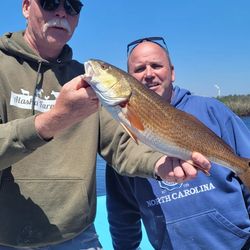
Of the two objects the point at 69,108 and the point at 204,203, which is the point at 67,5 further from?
the point at 204,203

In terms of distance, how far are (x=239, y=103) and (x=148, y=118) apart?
265 feet

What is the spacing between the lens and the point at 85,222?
3.71m

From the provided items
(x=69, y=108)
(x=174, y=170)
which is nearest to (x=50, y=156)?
(x=69, y=108)

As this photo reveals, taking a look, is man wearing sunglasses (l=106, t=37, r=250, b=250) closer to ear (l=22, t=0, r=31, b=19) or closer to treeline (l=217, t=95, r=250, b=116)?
ear (l=22, t=0, r=31, b=19)

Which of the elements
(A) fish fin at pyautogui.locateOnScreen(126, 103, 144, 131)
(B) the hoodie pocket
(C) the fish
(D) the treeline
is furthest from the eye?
(D) the treeline

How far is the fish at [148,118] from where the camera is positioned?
302 cm

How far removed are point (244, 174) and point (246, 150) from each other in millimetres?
833

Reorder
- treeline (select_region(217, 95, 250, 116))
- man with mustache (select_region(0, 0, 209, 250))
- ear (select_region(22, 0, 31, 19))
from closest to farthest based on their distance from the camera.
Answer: man with mustache (select_region(0, 0, 209, 250))
ear (select_region(22, 0, 31, 19))
treeline (select_region(217, 95, 250, 116))

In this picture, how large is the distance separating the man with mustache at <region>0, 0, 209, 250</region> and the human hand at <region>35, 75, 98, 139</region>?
0.23 metres

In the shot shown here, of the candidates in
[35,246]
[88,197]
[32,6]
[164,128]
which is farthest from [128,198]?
[32,6]

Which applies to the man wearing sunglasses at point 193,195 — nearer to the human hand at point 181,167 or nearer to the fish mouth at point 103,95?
the human hand at point 181,167

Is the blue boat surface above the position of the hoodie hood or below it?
below

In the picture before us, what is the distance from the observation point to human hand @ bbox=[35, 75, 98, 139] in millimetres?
2926

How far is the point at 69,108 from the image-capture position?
2965mm
